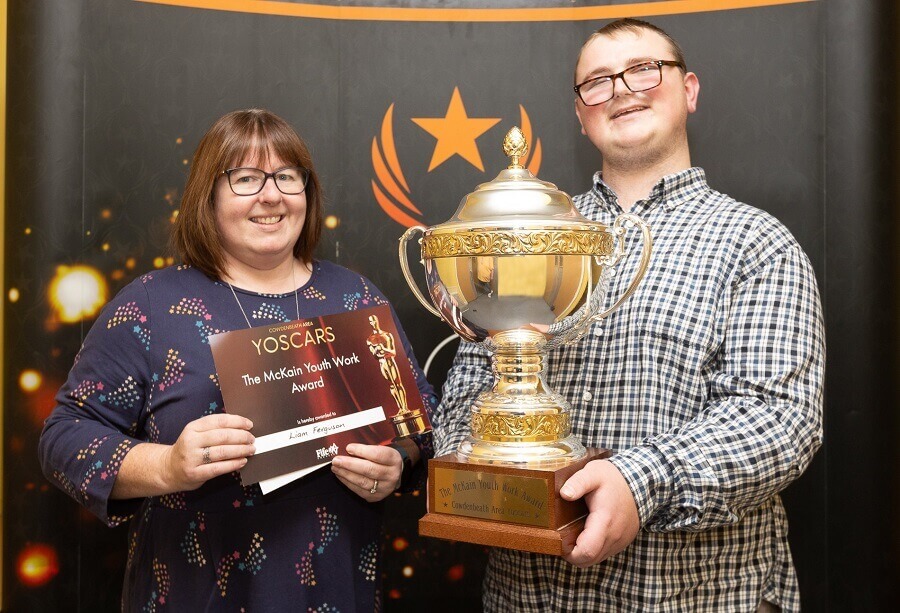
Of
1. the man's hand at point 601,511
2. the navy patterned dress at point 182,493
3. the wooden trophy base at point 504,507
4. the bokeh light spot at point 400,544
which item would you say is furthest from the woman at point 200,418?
the bokeh light spot at point 400,544

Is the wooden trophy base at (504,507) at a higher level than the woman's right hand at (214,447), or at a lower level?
lower

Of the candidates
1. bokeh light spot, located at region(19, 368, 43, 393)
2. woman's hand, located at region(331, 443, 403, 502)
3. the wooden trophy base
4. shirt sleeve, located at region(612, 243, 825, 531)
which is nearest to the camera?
the wooden trophy base

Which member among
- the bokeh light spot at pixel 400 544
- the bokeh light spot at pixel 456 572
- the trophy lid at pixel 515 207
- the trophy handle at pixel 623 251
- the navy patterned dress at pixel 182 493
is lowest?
the bokeh light spot at pixel 456 572

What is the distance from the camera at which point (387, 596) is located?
2.18 metres

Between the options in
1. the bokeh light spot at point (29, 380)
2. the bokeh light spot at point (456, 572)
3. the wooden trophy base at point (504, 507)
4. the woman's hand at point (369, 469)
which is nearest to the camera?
the wooden trophy base at point (504, 507)

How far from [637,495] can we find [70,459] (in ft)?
3.15

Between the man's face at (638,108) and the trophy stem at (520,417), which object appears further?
the man's face at (638,108)

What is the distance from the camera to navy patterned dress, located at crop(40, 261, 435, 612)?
1.38m

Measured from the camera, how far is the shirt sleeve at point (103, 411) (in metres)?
1.34

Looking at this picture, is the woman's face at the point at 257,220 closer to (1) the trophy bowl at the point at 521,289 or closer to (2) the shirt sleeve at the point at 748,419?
(1) the trophy bowl at the point at 521,289

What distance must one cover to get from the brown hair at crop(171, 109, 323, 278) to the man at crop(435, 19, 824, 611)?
0.55 metres

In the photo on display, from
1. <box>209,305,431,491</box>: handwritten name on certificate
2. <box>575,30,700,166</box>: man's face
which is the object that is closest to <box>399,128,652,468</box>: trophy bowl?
<box>209,305,431,491</box>: handwritten name on certificate

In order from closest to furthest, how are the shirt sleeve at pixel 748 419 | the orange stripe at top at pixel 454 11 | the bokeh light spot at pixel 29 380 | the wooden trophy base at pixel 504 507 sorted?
the wooden trophy base at pixel 504 507, the shirt sleeve at pixel 748 419, the bokeh light spot at pixel 29 380, the orange stripe at top at pixel 454 11

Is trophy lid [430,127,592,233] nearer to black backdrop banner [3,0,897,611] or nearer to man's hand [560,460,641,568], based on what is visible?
man's hand [560,460,641,568]
